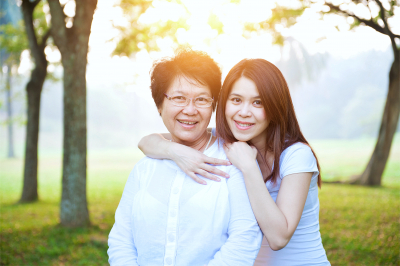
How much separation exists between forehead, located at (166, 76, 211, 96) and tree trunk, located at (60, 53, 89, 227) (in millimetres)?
3895

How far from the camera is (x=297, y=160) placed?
1738 mm

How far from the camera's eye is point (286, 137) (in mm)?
1961

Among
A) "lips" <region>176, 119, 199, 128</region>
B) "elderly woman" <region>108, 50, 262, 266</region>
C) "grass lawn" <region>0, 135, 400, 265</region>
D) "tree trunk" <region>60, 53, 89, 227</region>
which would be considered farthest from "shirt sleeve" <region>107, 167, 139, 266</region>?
"tree trunk" <region>60, 53, 89, 227</region>

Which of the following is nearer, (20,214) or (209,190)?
(209,190)

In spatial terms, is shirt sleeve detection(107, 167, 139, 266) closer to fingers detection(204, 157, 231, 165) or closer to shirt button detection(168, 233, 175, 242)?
shirt button detection(168, 233, 175, 242)

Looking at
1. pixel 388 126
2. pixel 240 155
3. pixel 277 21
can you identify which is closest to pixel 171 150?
pixel 240 155

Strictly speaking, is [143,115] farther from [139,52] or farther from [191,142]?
[191,142]

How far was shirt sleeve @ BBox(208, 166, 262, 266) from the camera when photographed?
151 centimetres

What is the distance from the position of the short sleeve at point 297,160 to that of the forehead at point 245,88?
38cm

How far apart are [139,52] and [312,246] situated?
8.09 meters

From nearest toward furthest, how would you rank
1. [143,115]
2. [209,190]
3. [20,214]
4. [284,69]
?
[209,190] → [20,214] → [284,69] → [143,115]

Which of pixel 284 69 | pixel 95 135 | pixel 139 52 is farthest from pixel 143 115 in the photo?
pixel 139 52

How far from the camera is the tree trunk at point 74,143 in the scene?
5195 millimetres

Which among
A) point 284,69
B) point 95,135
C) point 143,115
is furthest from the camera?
point 143,115
